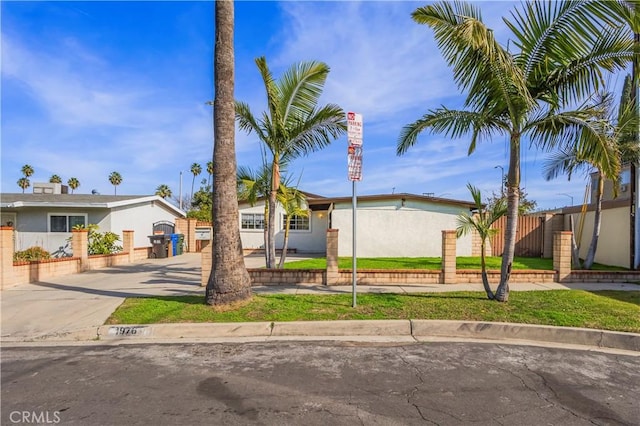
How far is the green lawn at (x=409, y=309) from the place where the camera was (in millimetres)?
6266

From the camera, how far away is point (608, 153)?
6.37 m

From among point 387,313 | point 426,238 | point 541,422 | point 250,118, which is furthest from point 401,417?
point 426,238

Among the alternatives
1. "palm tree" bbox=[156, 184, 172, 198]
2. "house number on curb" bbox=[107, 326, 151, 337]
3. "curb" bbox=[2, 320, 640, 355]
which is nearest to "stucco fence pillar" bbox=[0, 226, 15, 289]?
"curb" bbox=[2, 320, 640, 355]

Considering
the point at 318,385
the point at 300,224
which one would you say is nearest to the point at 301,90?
the point at 318,385

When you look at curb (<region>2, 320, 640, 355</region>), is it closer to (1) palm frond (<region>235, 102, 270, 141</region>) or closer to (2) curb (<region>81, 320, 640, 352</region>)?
(2) curb (<region>81, 320, 640, 352</region>)

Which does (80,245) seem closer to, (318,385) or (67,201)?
(67,201)

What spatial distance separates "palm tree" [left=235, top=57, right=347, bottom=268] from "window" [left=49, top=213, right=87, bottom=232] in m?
12.5

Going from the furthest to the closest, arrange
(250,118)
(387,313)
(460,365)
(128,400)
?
(250,118) → (387,313) → (460,365) → (128,400)

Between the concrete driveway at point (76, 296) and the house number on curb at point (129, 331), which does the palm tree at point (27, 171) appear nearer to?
the concrete driveway at point (76, 296)

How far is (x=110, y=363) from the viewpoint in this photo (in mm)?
4695

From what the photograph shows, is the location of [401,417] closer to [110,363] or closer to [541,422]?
[541,422]

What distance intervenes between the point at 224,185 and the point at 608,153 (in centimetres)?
716

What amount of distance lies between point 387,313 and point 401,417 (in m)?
3.27

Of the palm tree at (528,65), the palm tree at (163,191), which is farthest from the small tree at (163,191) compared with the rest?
the palm tree at (528,65)
